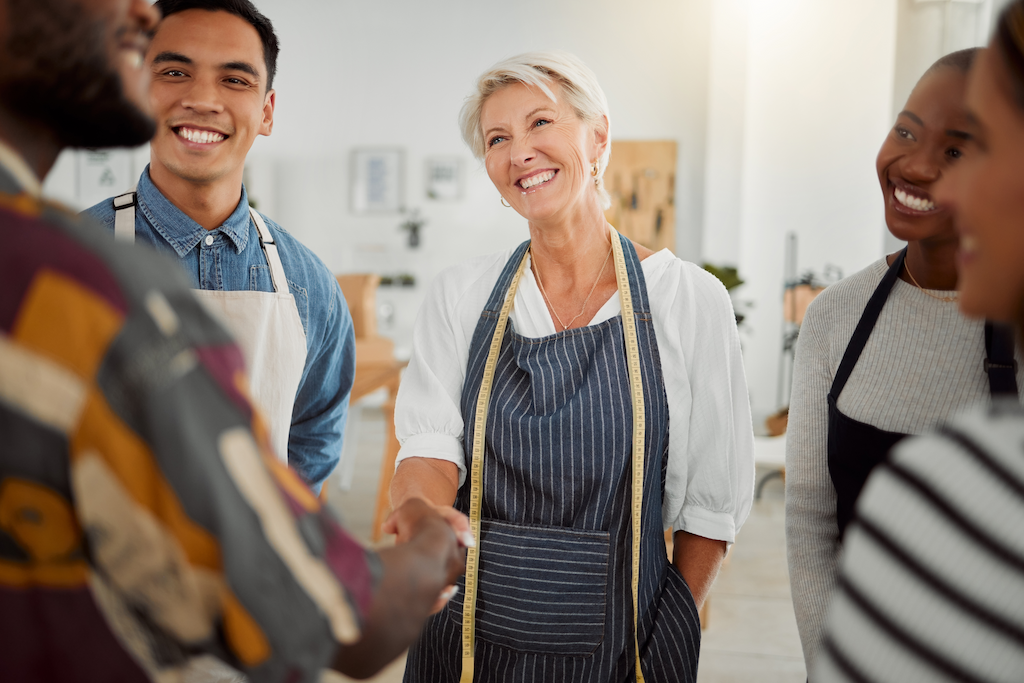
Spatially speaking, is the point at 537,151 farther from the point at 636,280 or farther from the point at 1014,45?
the point at 1014,45

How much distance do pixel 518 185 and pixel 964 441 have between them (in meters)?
1.05

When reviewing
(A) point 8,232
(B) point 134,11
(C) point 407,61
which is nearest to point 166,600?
(A) point 8,232

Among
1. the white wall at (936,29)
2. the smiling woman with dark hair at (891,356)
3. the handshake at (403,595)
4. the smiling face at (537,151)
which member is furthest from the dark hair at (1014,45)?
the white wall at (936,29)

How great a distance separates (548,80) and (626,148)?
534 cm

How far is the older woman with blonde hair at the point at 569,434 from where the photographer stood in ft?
4.10

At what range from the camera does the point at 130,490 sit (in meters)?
0.48

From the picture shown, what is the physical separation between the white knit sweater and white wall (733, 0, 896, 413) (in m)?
5.10

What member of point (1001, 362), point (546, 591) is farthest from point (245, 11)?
point (1001, 362)

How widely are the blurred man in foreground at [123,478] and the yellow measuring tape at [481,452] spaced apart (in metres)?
0.74

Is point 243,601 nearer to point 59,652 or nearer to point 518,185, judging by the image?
point 59,652

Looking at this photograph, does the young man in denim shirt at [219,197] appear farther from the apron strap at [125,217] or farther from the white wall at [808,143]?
the white wall at [808,143]

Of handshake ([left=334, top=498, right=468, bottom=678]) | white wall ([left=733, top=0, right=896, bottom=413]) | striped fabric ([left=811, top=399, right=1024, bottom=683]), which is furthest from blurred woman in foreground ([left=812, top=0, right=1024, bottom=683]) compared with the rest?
white wall ([left=733, top=0, right=896, bottom=413])

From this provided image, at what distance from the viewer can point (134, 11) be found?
634 mm

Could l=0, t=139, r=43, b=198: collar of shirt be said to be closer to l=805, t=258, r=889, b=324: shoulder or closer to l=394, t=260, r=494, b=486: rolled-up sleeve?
l=394, t=260, r=494, b=486: rolled-up sleeve
